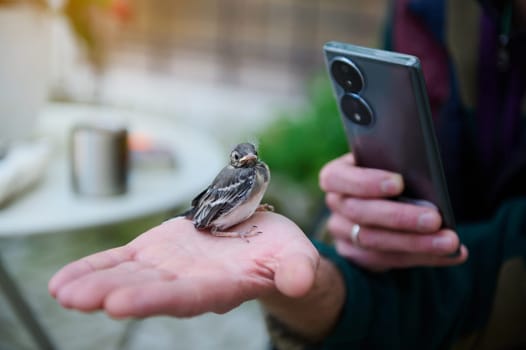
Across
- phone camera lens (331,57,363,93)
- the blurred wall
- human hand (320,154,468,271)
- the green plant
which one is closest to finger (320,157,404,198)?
human hand (320,154,468,271)

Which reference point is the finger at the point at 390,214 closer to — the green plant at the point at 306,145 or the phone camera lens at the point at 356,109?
the phone camera lens at the point at 356,109

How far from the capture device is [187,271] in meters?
0.40

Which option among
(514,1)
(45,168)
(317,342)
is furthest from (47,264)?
(514,1)

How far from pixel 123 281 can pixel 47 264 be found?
1.80 ft

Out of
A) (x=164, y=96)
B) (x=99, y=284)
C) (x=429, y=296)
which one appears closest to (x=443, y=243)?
(x=429, y=296)

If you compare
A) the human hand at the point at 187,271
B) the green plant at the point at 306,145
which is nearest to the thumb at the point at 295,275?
the human hand at the point at 187,271

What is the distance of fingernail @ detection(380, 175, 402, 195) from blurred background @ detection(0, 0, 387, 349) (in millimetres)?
103

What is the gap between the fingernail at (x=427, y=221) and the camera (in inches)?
23.5

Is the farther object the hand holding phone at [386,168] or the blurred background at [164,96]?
the blurred background at [164,96]

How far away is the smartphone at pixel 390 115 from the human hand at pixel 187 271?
12 centimetres

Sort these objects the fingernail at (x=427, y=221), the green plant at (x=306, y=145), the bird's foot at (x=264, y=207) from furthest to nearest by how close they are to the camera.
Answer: the green plant at (x=306, y=145) → the fingernail at (x=427, y=221) → the bird's foot at (x=264, y=207)

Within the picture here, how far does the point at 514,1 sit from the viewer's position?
0.80m

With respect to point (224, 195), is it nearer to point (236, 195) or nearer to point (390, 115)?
point (236, 195)

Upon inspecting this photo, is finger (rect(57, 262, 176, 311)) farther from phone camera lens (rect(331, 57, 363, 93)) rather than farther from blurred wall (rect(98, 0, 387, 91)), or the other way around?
blurred wall (rect(98, 0, 387, 91))
